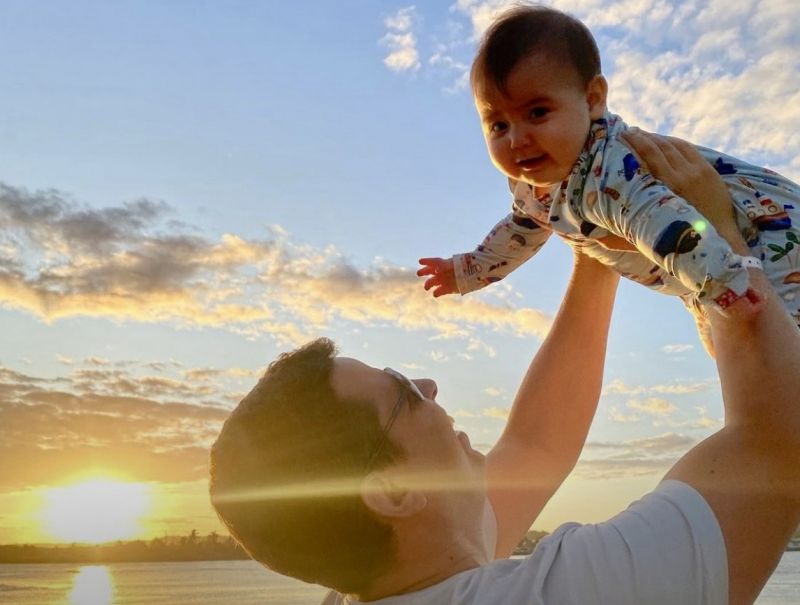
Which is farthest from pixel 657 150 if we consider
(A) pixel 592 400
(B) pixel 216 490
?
(B) pixel 216 490

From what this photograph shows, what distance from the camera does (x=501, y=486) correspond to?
3.02 meters

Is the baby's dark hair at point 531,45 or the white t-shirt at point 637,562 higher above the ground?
the baby's dark hair at point 531,45

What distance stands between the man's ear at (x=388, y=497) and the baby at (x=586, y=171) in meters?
1.08

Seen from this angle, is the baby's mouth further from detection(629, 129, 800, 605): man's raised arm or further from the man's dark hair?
detection(629, 129, 800, 605): man's raised arm

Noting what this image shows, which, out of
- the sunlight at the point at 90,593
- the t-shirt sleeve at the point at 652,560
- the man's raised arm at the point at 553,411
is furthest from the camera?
the sunlight at the point at 90,593

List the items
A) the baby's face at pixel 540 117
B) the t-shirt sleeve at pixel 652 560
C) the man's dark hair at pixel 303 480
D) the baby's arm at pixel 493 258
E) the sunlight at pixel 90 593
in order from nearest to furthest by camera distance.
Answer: the t-shirt sleeve at pixel 652 560 → the man's dark hair at pixel 303 480 → the baby's face at pixel 540 117 → the baby's arm at pixel 493 258 → the sunlight at pixel 90 593

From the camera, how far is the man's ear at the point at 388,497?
235 centimetres

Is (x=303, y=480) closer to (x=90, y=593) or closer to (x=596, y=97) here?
(x=596, y=97)

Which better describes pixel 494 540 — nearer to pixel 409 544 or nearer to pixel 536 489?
pixel 536 489

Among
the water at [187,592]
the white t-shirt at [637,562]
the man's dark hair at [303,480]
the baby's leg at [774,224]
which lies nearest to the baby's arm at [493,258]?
the baby's leg at [774,224]

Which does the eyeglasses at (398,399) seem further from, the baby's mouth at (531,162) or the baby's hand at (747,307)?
the baby's mouth at (531,162)

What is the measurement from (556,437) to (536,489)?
23 centimetres

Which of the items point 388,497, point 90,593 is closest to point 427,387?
point 388,497

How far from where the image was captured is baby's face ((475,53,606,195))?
3451 mm
